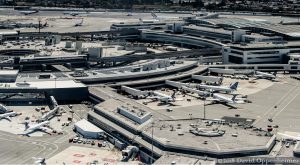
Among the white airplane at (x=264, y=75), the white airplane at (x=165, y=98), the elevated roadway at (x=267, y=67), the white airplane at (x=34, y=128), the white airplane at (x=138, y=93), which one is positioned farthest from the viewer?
the elevated roadway at (x=267, y=67)

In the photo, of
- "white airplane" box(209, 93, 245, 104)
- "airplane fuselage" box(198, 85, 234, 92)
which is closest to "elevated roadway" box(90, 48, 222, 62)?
"airplane fuselage" box(198, 85, 234, 92)

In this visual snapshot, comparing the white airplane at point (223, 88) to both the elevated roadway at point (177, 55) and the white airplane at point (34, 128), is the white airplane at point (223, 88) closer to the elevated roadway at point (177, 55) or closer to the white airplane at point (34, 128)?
the elevated roadway at point (177, 55)

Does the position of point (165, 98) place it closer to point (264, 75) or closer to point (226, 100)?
point (226, 100)

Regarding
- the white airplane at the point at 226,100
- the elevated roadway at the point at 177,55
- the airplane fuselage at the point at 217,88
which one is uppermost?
the elevated roadway at the point at 177,55

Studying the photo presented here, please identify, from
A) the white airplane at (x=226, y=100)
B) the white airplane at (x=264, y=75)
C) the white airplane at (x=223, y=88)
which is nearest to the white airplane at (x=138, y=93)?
the white airplane at (x=223, y=88)

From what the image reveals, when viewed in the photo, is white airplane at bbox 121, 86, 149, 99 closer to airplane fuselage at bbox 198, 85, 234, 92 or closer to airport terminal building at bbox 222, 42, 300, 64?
airplane fuselage at bbox 198, 85, 234, 92

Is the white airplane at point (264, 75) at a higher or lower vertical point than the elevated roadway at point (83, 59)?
lower

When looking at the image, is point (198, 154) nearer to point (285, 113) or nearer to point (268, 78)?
point (285, 113)

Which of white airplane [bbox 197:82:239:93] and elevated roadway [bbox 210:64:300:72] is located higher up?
elevated roadway [bbox 210:64:300:72]

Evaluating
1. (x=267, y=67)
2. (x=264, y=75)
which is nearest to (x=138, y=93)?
(x=264, y=75)

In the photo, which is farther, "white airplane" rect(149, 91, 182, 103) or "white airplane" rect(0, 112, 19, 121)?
"white airplane" rect(149, 91, 182, 103)

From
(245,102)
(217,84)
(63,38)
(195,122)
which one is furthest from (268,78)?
(63,38)
